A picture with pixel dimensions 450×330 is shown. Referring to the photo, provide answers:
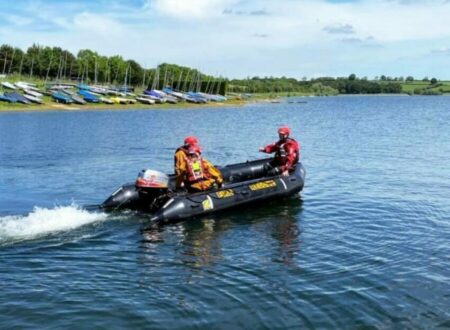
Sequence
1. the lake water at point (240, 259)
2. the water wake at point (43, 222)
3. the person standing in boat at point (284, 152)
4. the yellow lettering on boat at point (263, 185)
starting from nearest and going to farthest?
the lake water at point (240, 259) → the water wake at point (43, 222) → the yellow lettering on boat at point (263, 185) → the person standing in boat at point (284, 152)

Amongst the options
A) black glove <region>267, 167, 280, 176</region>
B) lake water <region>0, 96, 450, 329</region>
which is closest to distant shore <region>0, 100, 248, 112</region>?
lake water <region>0, 96, 450, 329</region>

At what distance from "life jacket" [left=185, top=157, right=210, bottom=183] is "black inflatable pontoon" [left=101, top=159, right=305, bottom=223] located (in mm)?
401

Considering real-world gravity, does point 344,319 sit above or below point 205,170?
below

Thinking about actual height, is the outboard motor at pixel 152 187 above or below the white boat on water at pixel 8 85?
below

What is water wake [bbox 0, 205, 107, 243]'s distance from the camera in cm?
1172

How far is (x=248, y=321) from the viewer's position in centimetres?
785

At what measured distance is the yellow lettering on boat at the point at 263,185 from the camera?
1522 cm

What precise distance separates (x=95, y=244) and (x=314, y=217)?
18.6 ft

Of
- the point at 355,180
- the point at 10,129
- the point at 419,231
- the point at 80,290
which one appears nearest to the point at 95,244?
the point at 80,290

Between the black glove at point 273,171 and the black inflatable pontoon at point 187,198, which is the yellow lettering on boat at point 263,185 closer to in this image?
the black inflatable pontoon at point 187,198

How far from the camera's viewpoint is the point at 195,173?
14.3 metres

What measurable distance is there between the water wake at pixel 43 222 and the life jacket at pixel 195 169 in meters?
2.26

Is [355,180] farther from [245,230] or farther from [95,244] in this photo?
[95,244]

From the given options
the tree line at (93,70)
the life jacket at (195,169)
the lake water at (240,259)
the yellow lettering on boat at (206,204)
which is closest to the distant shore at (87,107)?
the tree line at (93,70)
